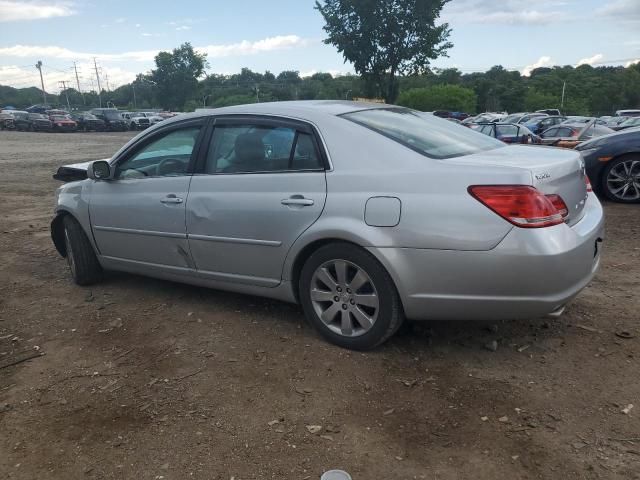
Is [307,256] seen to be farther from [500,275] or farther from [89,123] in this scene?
[89,123]

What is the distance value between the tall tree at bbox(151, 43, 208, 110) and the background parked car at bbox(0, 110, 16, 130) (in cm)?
4296

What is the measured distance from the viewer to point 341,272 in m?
3.38

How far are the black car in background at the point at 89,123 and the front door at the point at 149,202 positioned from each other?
1606 inches

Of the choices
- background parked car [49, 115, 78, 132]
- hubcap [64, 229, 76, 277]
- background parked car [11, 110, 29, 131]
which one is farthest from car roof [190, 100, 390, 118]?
background parked car [11, 110, 29, 131]

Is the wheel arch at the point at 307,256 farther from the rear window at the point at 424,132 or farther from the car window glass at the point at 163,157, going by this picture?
the car window glass at the point at 163,157

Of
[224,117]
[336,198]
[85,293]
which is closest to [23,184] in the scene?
[85,293]

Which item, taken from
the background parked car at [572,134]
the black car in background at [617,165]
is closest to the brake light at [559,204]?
the black car in background at [617,165]

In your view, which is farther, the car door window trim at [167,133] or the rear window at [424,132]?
the car door window trim at [167,133]

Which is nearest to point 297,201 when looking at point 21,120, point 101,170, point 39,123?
point 101,170

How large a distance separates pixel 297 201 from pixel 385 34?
109 ft

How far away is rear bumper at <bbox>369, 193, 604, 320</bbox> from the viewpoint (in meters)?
2.86

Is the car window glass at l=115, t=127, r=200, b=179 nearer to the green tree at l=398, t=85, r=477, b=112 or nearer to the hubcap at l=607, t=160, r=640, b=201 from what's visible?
the hubcap at l=607, t=160, r=640, b=201

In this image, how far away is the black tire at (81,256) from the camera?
16.2 feet

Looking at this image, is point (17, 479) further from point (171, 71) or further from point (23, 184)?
point (171, 71)
